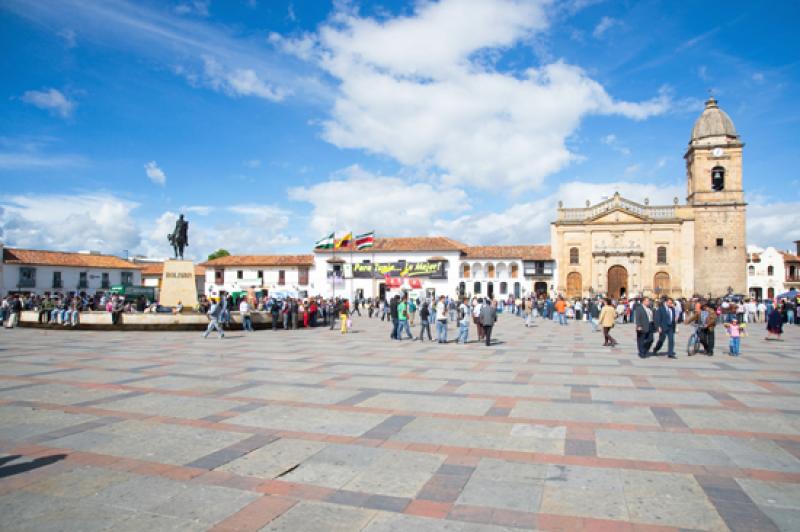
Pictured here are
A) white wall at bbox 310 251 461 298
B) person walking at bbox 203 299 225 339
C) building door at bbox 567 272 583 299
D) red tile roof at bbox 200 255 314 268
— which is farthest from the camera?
red tile roof at bbox 200 255 314 268

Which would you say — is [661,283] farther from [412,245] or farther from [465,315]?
[465,315]

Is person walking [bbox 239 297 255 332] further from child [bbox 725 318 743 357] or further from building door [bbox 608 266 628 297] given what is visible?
building door [bbox 608 266 628 297]

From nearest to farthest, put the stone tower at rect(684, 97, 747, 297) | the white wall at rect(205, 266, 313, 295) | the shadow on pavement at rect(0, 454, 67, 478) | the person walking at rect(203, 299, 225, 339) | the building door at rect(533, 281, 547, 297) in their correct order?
the shadow on pavement at rect(0, 454, 67, 478), the person walking at rect(203, 299, 225, 339), the stone tower at rect(684, 97, 747, 297), the building door at rect(533, 281, 547, 297), the white wall at rect(205, 266, 313, 295)

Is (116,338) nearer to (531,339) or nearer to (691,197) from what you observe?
(531,339)

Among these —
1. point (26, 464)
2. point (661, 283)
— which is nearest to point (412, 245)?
point (661, 283)

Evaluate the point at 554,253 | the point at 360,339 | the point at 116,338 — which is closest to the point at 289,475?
the point at 360,339

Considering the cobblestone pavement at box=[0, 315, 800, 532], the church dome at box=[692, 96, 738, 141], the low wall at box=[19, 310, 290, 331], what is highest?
the church dome at box=[692, 96, 738, 141]

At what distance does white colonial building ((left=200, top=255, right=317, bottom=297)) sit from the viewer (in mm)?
60375

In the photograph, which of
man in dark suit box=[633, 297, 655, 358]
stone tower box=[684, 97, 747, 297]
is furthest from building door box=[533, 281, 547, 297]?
man in dark suit box=[633, 297, 655, 358]

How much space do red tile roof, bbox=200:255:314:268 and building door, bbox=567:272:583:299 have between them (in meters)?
29.0

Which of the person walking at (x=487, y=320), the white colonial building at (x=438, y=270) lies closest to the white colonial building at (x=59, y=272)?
the white colonial building at (x=438, y=270)

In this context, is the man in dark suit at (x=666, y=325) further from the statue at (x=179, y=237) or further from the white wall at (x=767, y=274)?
the white wall at (x=767, y=274)

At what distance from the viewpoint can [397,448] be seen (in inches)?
212

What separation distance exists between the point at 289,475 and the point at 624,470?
306 centimetres
